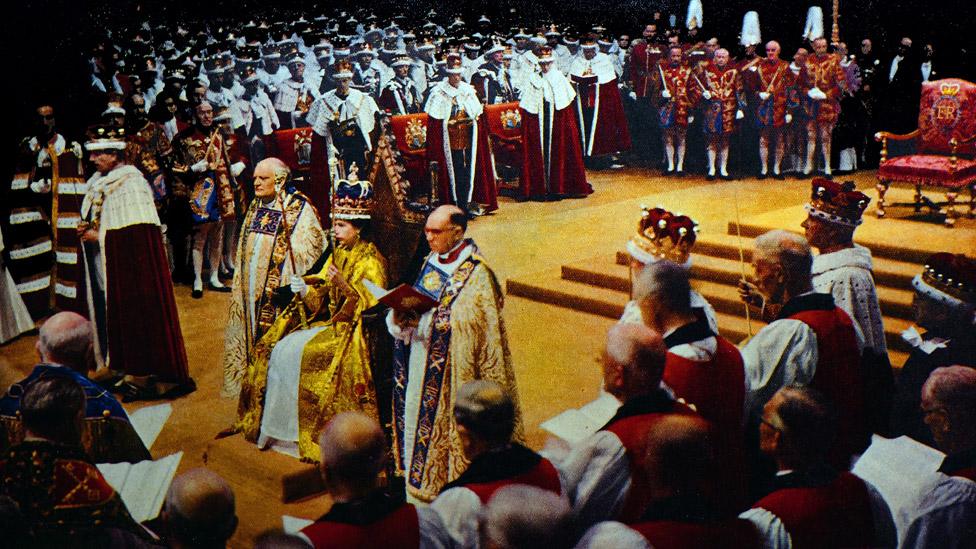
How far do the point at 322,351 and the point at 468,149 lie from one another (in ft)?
12.9

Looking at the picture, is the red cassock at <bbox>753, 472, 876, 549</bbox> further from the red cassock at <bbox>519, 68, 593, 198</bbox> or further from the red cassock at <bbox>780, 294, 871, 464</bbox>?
the red cassock at <bbox>519, 68, 593, 198</bbox>

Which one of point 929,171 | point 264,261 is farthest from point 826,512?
point 929,171

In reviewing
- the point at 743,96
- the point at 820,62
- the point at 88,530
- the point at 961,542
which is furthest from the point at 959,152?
the point at 88,530

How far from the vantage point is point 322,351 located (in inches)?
212

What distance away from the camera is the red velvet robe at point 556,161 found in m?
8.66

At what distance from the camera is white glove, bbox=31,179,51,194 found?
23.7ft

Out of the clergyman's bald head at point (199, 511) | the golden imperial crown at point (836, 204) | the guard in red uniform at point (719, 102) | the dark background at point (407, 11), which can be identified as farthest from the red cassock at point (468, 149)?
the clergyman's bald head at point (199, 511)

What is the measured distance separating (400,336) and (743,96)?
216 inches

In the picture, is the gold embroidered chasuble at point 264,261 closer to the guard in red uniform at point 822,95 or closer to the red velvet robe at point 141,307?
the red velvet robe at point 141,307

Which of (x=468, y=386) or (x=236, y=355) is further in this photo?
(x=236, y=355)

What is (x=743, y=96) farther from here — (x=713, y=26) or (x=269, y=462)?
(x=269, y=462)

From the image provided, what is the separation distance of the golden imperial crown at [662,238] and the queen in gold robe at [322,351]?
1324 millimetres

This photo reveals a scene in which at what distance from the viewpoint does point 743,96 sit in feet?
30.2

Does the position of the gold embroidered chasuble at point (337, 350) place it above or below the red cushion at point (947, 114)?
below
